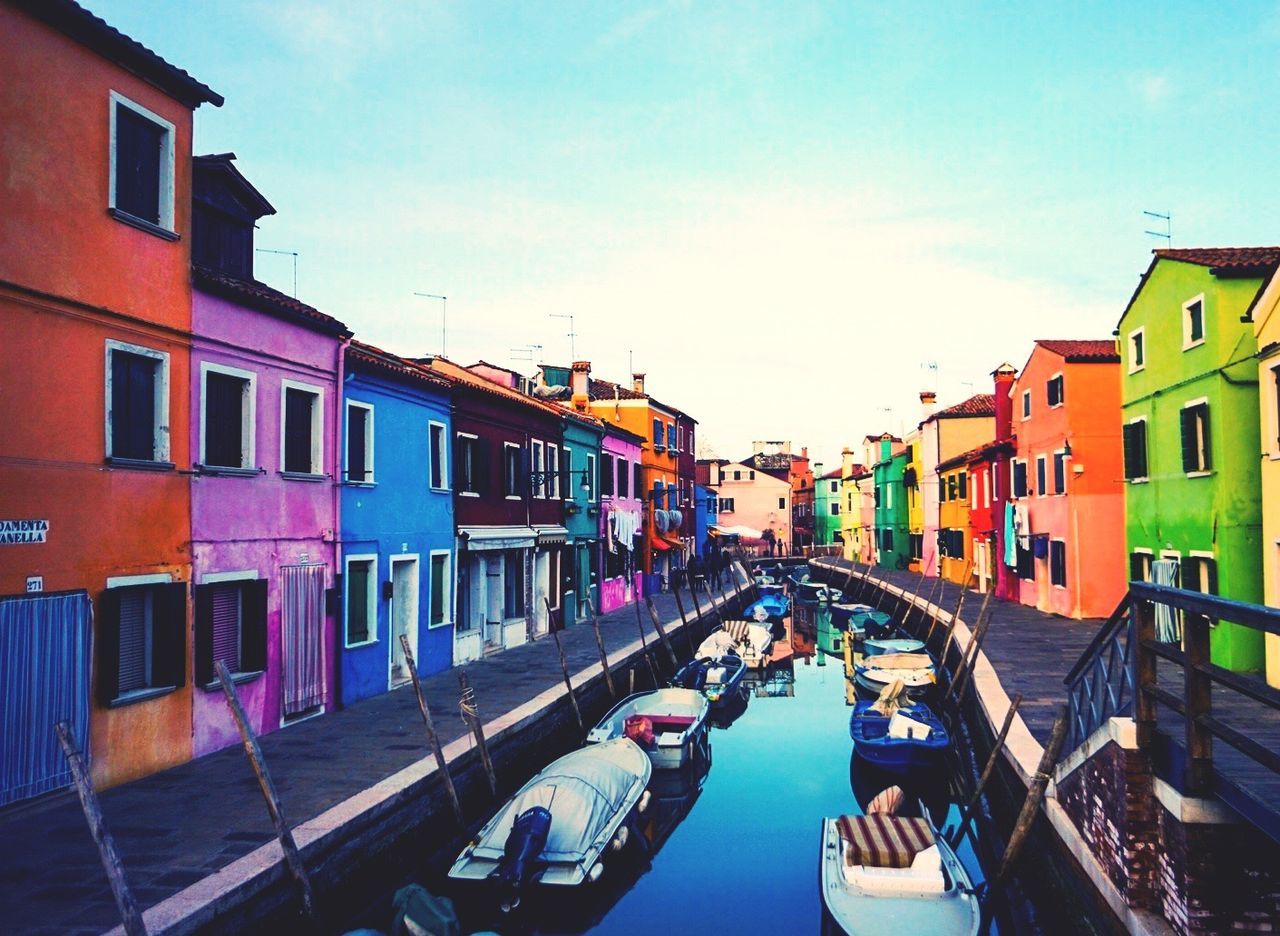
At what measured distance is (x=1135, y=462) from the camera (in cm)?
2328

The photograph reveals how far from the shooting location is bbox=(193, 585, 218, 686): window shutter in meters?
13.5

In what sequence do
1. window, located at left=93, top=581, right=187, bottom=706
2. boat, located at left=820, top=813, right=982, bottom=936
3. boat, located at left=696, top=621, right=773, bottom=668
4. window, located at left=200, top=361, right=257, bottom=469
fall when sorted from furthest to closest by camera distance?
boat, located at left=696, top=621, right=773, bottom=668 → window, located at left=200, top=361, right=257, bottom=469 → window, located at left=93, top=581, right=187, bottom=706 → boat, located at left=820, top=813, right=982, bottom=936

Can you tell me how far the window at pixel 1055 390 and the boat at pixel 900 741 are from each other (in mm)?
15896

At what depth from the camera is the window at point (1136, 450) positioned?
2286cm

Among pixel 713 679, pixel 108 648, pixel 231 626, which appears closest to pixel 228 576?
pixel 231 626

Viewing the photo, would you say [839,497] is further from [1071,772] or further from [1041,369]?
[1071,772]

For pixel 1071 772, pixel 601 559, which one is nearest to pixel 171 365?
pixel 1071 772

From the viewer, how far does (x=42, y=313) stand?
11156 mm

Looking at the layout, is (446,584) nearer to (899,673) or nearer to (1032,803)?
(899,673)

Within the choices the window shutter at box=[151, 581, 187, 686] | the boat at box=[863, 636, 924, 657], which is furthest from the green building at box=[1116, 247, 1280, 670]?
the window shutter at box=[151, 581, 187, 686]

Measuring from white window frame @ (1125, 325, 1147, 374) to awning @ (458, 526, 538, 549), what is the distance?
55.2ft

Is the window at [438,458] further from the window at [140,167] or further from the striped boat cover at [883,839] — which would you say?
the striped boat cover at [883,839]

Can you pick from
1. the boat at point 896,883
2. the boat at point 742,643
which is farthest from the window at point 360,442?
the boat at point 742,643

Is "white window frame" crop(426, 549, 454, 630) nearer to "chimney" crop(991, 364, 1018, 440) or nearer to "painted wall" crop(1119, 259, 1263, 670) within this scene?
"painted wall" crop(1119, 259, 1263, 670)
